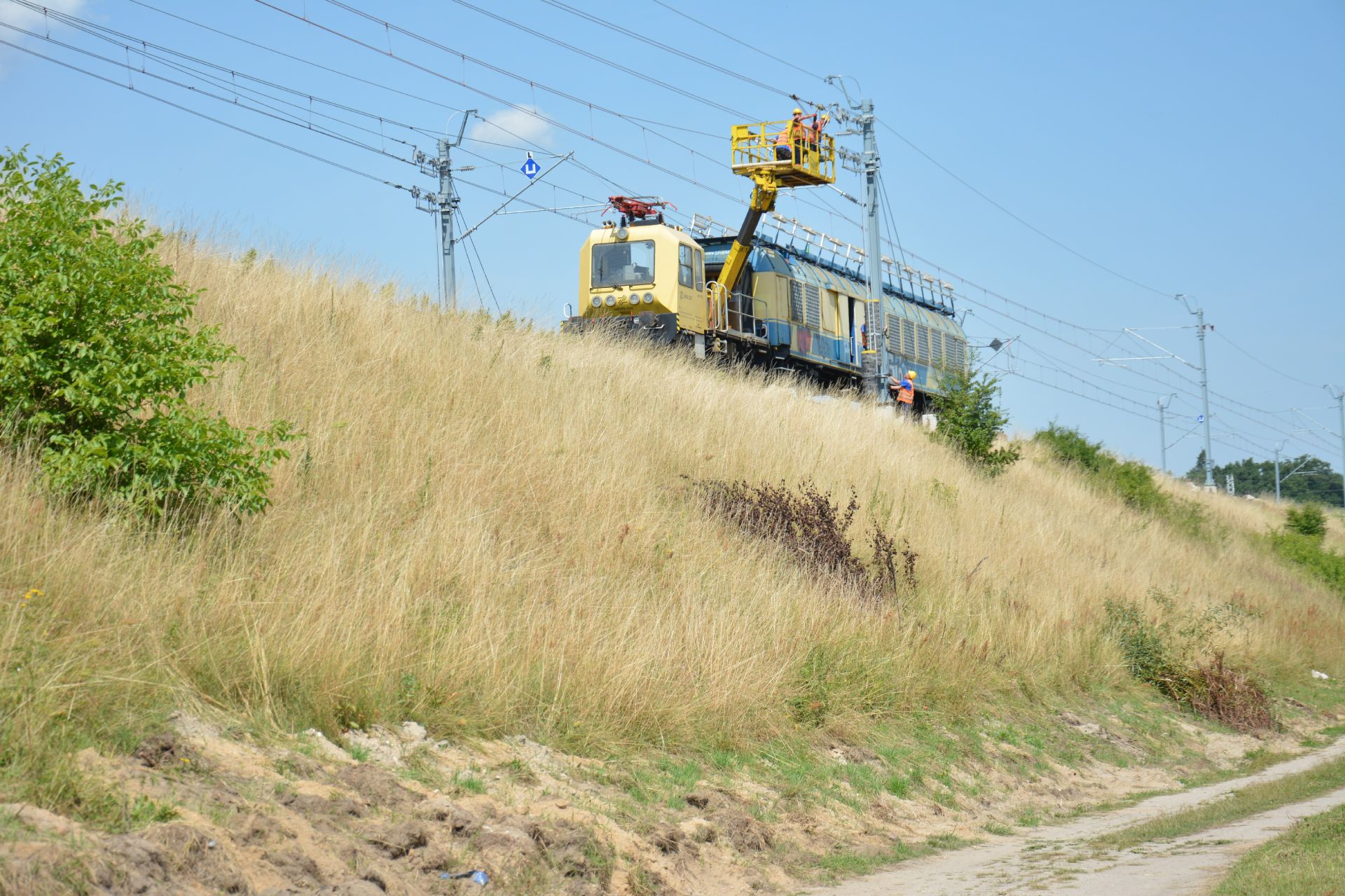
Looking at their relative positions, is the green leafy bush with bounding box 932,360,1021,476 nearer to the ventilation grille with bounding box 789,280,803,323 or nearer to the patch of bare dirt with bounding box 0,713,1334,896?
the ventilation grille with bounding box 789,280,803,323

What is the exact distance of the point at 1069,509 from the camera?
76.7 ft

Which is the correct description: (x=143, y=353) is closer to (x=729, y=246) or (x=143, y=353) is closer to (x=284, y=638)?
(x=284, y=638)

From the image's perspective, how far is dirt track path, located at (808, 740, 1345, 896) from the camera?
6734 mm

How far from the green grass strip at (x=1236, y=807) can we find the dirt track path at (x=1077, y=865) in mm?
168

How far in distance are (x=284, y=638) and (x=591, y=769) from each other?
211 cm

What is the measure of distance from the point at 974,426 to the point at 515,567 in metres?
15.9

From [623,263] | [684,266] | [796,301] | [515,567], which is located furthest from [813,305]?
[515,567]

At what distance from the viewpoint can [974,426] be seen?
76.7ft

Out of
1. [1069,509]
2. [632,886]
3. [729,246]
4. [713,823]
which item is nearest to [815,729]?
→ [713,823]

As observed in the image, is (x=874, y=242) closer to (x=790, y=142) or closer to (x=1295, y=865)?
(x=790, y=142)

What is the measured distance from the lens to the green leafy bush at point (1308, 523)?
131ft

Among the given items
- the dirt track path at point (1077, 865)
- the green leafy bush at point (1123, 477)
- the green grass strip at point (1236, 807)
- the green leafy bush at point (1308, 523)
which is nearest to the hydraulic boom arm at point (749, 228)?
the green leafy bush at point (1123, 477)

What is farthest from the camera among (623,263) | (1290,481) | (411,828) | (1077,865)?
(1290,481)

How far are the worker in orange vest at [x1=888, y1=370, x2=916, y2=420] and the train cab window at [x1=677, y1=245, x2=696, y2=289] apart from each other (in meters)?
5.00
